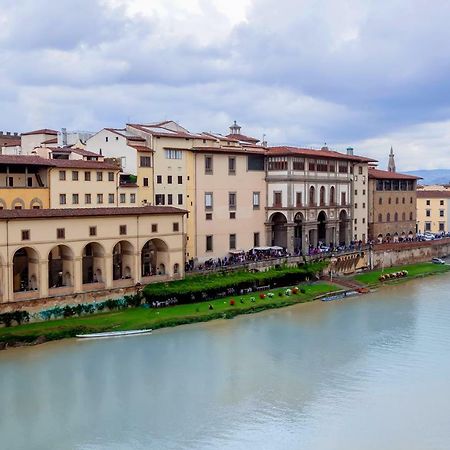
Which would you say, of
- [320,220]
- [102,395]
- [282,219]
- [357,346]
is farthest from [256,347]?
[320,220]

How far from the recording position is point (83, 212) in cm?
3534

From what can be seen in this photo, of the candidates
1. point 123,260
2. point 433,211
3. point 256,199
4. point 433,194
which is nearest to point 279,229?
point 256,199

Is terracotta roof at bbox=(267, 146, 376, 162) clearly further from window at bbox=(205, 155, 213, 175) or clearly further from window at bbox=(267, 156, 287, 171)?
window at bbox=(205, 155, 213, 175)

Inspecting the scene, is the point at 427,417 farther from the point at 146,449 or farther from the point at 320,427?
the point at 146,449

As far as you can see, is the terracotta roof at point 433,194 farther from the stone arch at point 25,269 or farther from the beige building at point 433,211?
the stone arch at point 25,269

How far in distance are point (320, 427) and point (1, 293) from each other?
56.7 ft

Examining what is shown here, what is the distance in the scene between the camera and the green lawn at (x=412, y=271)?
50.7m

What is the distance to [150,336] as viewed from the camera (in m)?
32.6

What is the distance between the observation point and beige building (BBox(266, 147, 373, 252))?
50.2m

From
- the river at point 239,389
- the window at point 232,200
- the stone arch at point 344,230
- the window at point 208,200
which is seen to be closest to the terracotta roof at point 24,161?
the river at point 239,389

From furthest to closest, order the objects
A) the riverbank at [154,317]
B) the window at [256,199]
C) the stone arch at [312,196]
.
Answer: the stone arch at [312,196] < the window at [256,199] < the riverbank at [154,317]

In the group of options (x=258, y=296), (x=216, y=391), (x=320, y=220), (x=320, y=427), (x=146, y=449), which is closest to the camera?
(x=146, y=449)

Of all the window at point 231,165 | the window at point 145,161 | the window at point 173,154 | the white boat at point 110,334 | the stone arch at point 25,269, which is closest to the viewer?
the white boat at point 110,334

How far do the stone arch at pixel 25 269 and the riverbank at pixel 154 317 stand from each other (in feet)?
7.97
